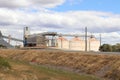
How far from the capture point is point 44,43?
610ft

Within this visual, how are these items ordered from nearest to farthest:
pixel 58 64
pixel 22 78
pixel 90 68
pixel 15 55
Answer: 1. pixel 22 78
2. pixel 90 68
3. pixel 58 64
4. pixel 15 55

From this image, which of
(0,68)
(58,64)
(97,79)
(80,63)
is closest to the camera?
(0,68)

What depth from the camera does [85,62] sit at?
5994cm

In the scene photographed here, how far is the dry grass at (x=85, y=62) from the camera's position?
48.8m

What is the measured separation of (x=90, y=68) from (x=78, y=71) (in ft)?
8.71

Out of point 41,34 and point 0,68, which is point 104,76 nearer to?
point 0,68

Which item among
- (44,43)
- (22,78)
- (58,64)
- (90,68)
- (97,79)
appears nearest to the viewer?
(22,78)

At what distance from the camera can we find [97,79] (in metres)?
44.9

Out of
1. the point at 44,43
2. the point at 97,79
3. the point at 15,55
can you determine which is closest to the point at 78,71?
the point at 97,79

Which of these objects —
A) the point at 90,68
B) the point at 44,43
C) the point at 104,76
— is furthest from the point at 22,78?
the point at 44,43

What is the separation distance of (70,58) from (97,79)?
23.3 meters

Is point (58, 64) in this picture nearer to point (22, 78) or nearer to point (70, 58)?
point (70, 58)

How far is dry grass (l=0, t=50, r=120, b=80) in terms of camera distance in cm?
4878

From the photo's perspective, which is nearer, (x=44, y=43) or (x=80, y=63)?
(x=80, y=63)
